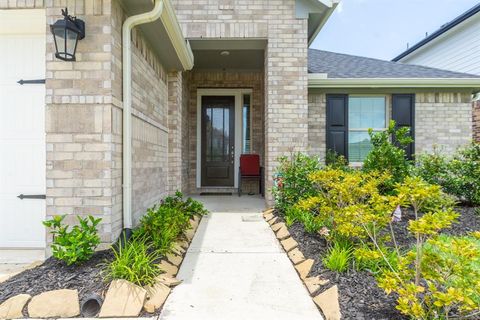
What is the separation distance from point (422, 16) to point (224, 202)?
64.2ft

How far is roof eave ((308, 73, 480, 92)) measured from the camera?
5809mm

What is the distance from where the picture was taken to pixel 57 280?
222cm

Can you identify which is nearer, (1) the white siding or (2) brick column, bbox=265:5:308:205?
(2) brick column, bbox=265:5:308:205

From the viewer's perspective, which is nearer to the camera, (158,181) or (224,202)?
(158,181)

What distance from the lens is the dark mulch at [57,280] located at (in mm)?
2121

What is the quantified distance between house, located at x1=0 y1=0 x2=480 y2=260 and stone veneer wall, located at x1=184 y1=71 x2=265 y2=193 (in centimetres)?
2

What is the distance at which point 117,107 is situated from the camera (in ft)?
9.28

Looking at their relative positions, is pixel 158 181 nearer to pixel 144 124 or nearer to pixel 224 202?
pixel 144 124

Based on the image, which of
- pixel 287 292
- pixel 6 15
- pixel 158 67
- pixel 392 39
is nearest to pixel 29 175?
pixel 6 15

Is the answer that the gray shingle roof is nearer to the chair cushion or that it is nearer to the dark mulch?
the chair cushion

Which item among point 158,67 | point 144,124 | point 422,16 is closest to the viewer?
point 144,124

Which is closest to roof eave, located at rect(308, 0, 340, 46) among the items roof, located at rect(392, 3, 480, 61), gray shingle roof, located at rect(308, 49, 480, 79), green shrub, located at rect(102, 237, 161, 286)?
gray shingle roof, located at rect(308, 49, 480, 79)

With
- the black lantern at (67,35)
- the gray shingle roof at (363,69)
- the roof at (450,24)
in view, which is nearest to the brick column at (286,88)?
the gray shingle roof at (363,69)

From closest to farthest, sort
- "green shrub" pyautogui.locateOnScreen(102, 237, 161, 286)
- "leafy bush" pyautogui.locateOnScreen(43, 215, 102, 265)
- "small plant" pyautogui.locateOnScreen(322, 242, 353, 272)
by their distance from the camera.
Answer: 1. "green shrub" pyautogui.locateOnScreen(102, 237, 161, 286)
2. "leafy bush" pyautogui.locateOnScreen(43, 215, 102, 265)
3. "small plant" pyautogui.locateOnScreen(322, 242, 353, 272)
